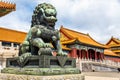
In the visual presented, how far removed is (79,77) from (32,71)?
3.56 ft

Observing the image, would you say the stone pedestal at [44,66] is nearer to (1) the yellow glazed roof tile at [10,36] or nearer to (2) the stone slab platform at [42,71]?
(2) the stone slab platform at [42,71]

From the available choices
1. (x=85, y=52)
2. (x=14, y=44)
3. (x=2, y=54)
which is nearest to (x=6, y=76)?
(x=2, y=54)

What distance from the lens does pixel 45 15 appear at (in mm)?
4355

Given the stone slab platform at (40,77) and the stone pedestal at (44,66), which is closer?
the stone slab platform at (40,77)

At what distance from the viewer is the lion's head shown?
170 inches

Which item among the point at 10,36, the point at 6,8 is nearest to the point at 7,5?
the point at 6,8

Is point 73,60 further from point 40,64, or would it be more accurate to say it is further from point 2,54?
point 2,54

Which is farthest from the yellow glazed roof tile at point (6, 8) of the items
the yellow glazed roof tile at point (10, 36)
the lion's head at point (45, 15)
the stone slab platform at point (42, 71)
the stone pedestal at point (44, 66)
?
the stone slab platform at point (42, 71)

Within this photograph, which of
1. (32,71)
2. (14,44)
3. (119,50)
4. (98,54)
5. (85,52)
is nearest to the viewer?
(32,71)

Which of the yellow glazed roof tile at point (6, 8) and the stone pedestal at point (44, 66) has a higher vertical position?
the yellow glazed roof tile at point (6, 8)

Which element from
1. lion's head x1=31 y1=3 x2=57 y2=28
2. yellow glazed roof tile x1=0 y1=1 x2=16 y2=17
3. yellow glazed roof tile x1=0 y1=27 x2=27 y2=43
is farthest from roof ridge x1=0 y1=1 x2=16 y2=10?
lion's head x1=31 y1=3 x2=57 y2=28

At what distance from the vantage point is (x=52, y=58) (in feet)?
13.2

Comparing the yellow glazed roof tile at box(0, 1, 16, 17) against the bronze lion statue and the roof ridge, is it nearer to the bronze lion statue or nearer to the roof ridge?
the roof ridge

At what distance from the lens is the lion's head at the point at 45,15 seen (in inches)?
170
